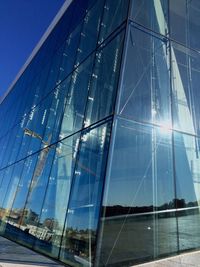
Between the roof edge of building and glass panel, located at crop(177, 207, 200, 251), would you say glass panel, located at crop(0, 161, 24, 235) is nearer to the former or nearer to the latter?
glass panel, located at crop(177, 207, 200, 251)

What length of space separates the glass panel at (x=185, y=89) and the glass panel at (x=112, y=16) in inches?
58.9

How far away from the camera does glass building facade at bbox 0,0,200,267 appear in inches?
186

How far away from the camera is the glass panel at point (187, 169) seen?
17.7 ft

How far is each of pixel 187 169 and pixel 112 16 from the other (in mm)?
4270

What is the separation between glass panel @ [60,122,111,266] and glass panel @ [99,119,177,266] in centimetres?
19

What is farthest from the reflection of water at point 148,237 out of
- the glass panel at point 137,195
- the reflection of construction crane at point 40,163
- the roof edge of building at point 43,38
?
the roof edge of building at point 43,38

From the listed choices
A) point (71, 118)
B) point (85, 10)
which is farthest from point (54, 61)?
point (71, 118)

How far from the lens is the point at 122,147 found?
502 cm

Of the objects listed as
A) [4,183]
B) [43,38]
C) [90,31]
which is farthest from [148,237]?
[43,38]

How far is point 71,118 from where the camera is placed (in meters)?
7.23

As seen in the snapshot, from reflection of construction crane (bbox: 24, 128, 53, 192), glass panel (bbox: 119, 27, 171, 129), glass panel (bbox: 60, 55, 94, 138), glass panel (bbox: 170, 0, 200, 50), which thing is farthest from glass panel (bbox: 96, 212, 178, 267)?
glass panel (bbox: 170, 0, 200, 50)

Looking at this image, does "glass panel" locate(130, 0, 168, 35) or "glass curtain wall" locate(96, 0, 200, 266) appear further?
"glass panel" locate(130, 0, 168, 35)

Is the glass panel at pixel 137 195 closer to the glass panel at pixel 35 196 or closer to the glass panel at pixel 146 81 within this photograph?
the glass panel at pixel 146 81

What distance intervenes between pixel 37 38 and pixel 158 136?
12.3 m
